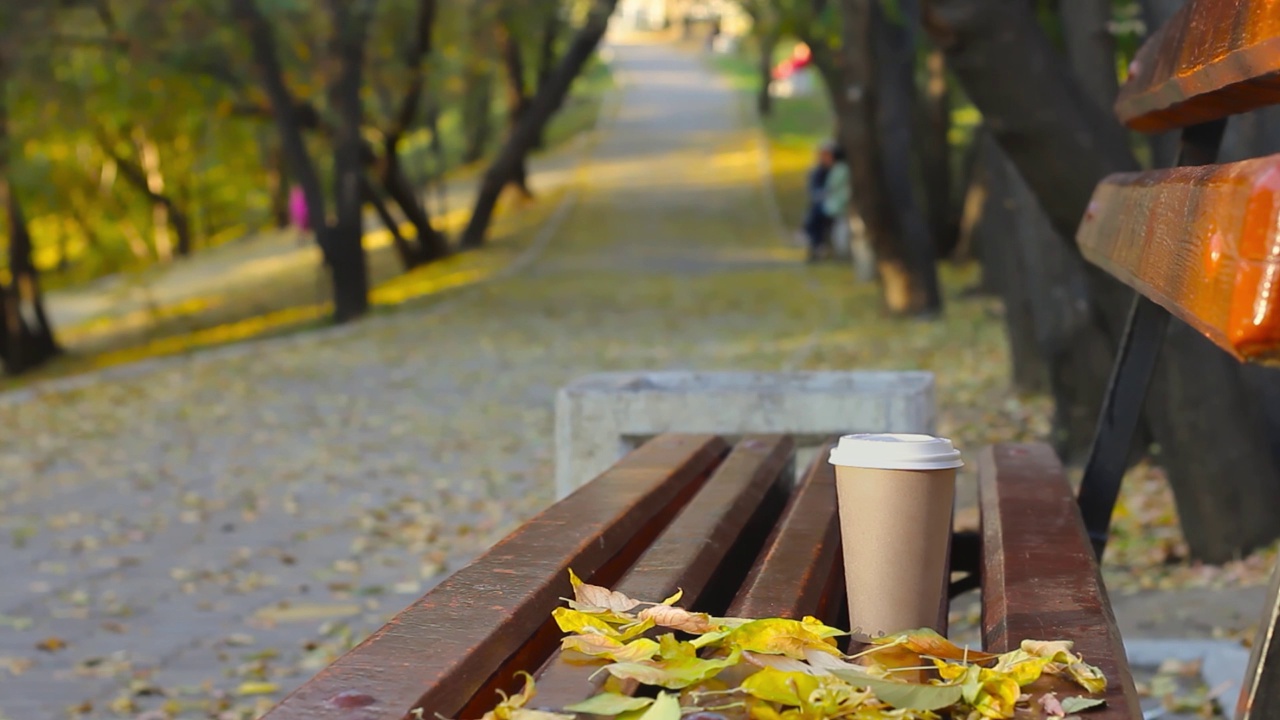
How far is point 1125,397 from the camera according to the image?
11.7 feet

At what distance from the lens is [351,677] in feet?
5.93

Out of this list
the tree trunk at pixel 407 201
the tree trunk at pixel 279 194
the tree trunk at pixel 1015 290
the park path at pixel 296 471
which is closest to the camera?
the park path at pixel 296 471

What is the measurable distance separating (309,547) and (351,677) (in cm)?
543

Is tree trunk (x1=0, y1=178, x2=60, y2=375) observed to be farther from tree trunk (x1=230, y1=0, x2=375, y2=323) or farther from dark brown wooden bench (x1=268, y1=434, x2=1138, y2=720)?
dark brown wooden bench (x1=268, y1=434, x2=1138, y2=720)

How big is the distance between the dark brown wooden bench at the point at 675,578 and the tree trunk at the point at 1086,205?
2.09 metres

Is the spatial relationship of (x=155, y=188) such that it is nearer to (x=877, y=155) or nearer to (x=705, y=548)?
(x=877, y=155)

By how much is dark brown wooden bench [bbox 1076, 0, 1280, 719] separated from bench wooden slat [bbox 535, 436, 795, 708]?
0.74m

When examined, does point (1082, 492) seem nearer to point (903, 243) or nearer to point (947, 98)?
point (903, 243)

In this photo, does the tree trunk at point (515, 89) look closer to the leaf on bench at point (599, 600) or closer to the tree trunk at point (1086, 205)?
the tree trunk at point (1086, 205)

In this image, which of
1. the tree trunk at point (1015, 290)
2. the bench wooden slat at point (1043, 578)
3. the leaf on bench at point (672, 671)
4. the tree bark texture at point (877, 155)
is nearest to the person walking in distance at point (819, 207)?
the tree bark texture at point (877, 155)

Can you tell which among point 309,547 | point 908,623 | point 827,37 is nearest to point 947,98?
point 827,37

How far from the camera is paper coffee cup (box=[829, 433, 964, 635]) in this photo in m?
2.17

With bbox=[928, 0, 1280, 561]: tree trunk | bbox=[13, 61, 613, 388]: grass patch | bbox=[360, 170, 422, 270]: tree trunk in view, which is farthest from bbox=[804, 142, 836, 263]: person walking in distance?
bbox=[928, 0, 1280, 561]: tree trunk

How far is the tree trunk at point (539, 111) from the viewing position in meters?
21.8
